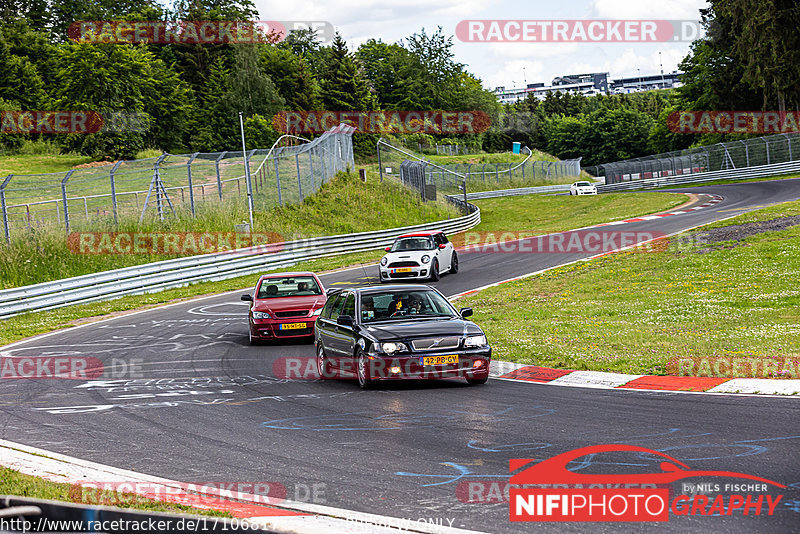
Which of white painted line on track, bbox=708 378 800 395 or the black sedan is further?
the black sedan

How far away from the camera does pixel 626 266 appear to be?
76.3 ft

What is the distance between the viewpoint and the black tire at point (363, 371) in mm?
10516

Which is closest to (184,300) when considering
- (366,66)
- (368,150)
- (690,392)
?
(690,392)

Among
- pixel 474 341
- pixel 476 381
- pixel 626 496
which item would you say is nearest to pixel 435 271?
pixel 476 381

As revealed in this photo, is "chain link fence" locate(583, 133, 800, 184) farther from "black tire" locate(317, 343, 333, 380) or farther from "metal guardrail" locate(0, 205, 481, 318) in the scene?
"black tire" locate(317, 343, 333, 380)

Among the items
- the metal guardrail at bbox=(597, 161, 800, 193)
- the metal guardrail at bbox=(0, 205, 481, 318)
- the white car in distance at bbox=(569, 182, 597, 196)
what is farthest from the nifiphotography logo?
the white car in distance at bbox=(569, 182, 597, 196)

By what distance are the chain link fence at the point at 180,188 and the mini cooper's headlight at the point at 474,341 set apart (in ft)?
54.9

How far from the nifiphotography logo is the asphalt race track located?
0.12 m

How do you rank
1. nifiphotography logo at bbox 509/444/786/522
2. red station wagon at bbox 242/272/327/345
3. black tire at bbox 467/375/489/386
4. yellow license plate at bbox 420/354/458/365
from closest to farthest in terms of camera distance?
nifiphotography logo at bbox 509/444/786/522 < yellow license plate at bbox 420/354/458/365 < black tire at bbox 467/375/489/386 < red station wagon at bbox 242/272/327/345

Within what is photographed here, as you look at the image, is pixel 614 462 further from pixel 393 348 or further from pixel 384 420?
pixel 393 348

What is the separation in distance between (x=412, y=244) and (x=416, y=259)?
109 centimetres

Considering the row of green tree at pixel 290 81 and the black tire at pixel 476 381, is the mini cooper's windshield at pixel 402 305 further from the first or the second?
the row of green tree at pixel 290 81

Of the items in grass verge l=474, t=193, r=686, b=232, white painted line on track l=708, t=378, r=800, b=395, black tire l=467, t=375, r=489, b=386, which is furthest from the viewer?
grass verge l=474, t=193, r=686, b=232

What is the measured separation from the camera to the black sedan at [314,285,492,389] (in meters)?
10.3
